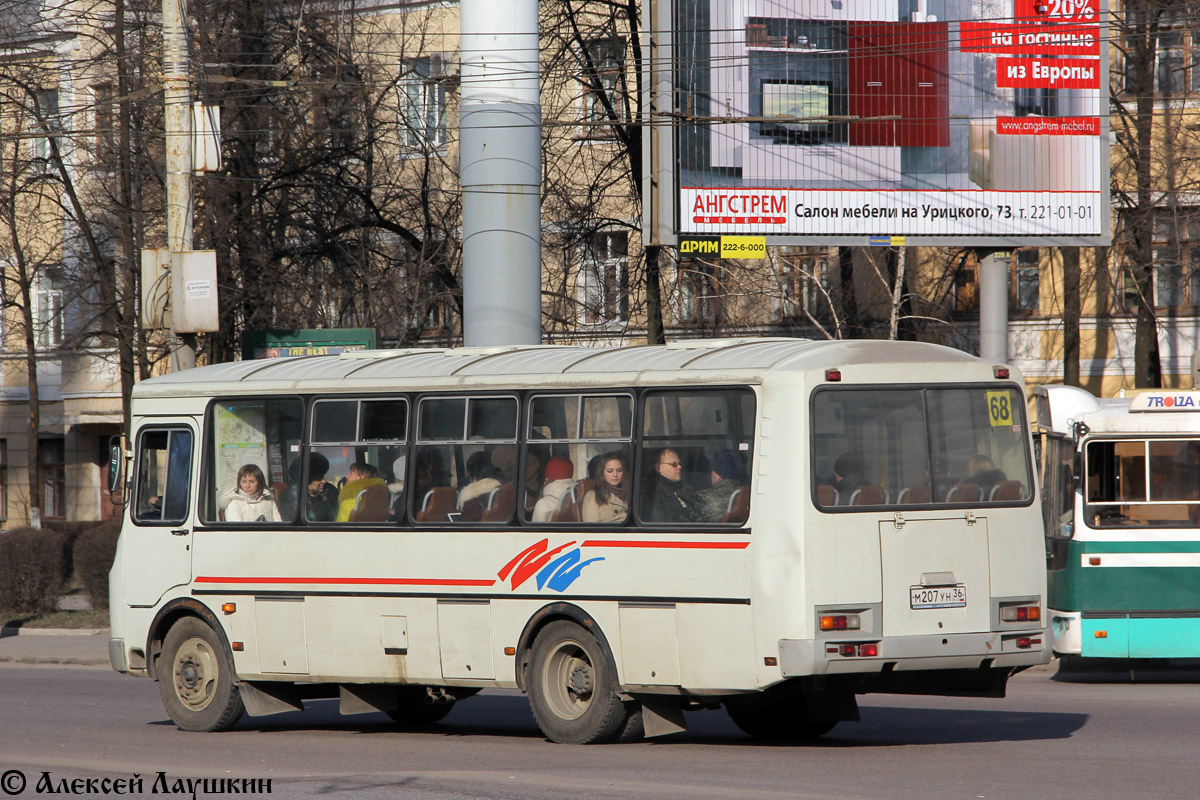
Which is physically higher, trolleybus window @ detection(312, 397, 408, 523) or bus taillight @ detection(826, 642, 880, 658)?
trolleybus window @ detection(312, 397, 408, 523)

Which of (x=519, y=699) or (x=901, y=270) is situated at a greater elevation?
(x=901, y=270)

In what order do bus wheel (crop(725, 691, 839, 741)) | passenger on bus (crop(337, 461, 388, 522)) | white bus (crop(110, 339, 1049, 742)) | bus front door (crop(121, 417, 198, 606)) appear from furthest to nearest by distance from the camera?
bus front door (crop(121, 417, 198, 606)) < passenger on bus (crop(337, 461, 388, 522)) < bus wheel (crop(725, 691, 839, 741)) < white bus (crop(110, 339, 1049, 742))

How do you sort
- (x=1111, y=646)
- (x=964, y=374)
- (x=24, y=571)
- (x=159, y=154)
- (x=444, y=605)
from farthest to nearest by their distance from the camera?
(x=159, y=154) < (x=24, y=571) < (x=1111, y=646) < (x=444, y=605) < (x=964, y=374)

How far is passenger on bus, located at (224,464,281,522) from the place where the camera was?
40.7 feet

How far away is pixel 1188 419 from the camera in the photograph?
15234 mm

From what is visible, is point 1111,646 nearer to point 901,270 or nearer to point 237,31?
point 901,270

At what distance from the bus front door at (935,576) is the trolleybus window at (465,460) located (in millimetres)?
2683

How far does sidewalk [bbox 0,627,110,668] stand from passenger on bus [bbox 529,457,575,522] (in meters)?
10.3

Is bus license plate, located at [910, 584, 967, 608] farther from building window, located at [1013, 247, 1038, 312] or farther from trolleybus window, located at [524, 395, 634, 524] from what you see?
building window, located at [1013, 247, 1038, 312]

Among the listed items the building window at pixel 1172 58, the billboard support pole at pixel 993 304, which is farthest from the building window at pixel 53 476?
the building window at pixel 1172 58

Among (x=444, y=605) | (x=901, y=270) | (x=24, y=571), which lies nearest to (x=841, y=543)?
(x=444, y=605)

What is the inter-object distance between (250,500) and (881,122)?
1107 centimetres

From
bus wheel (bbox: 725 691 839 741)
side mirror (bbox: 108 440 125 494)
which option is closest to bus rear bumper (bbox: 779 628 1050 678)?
bus wheel (bbox: 725 691 839 741)

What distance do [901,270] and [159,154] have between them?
37.8 feet
